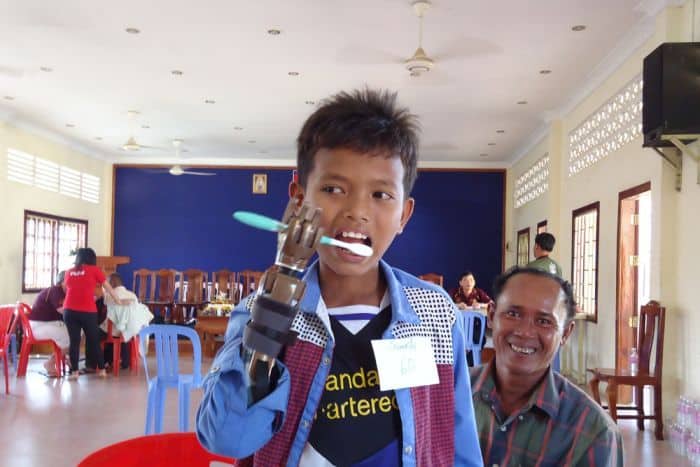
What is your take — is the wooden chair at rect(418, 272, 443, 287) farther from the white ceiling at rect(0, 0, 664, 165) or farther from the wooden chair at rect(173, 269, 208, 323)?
the wooden chair at rect(173, 269, 208, 323)

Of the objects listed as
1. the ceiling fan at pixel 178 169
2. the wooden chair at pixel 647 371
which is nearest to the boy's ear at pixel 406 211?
the wooden chair at pixel 647 371

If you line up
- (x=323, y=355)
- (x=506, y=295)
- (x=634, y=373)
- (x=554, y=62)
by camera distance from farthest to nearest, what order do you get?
(x=554, y=62) → (x=634, y=373) → (x=506, y=295) → (x=323, y=355)

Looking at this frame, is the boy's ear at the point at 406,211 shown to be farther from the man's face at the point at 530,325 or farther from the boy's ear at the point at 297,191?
the man's face at the point at 530,325

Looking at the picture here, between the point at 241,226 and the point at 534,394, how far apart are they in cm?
1126

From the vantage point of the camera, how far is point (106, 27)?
575cm

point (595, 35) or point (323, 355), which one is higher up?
Result: point (595, 35)

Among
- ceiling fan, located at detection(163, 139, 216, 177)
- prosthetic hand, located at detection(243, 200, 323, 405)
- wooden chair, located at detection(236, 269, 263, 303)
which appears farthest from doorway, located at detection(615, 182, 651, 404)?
ceiling fan, located at detection(163, 139, 216, 177)

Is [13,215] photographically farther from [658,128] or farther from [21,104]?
[658,128]

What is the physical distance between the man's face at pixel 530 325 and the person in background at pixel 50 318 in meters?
6.14

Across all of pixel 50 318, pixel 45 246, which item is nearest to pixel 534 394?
pixel 50 318

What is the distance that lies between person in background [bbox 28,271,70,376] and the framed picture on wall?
20.2 feet

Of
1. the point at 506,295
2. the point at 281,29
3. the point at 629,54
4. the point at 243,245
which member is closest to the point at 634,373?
the point at 629,54

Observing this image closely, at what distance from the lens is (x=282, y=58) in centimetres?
655

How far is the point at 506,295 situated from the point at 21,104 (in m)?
8.61
